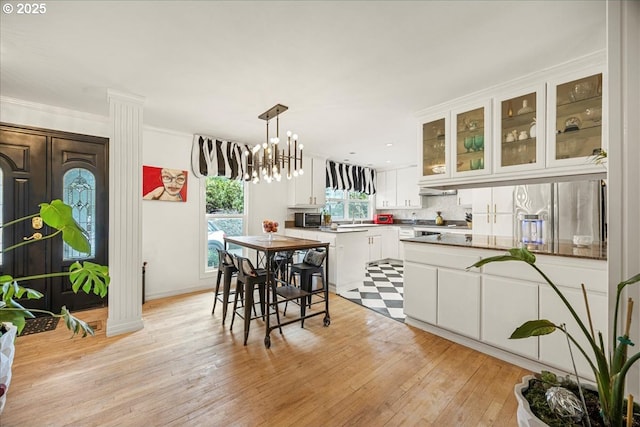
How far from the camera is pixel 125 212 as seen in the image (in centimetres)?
267

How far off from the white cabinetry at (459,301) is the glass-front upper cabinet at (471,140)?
1.06m

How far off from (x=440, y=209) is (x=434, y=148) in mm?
3431

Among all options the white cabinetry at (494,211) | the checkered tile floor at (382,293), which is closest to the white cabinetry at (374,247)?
the checkered tile floor at (382,293)

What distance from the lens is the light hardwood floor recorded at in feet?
5.20

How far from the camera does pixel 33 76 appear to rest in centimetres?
235

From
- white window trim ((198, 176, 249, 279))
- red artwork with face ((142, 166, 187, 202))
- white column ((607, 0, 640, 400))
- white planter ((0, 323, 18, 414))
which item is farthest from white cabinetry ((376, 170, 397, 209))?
white planter ((0, 323, 18, 414))

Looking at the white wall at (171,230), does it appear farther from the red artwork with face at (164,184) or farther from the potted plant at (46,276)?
the potted plant at (46,276)

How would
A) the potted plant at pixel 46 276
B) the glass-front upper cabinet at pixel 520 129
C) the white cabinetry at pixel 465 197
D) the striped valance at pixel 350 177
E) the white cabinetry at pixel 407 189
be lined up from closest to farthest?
the potted plant at pixel 46 276, the glass-front upper cabinet at pixel 520 129, the white cabinetry at pixel 465 197, the striped valance at pixel 350 177, the white cabinetry at pixel 407 189

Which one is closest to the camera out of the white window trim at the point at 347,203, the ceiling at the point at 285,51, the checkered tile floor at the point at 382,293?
the ceiling at the point at 285,51

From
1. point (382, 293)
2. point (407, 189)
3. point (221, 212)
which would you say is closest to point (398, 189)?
point (407, 189)

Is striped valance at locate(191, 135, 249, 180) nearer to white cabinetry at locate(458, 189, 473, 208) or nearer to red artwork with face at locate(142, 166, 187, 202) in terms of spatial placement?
red artwork with face at locate(142, 166, 187, 202)

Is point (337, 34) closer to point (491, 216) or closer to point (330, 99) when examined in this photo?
point (330, 99)

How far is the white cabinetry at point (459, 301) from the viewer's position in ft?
7.61

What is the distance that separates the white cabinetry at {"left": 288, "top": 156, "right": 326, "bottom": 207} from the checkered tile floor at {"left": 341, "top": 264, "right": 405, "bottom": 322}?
1.79 metres
